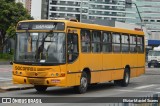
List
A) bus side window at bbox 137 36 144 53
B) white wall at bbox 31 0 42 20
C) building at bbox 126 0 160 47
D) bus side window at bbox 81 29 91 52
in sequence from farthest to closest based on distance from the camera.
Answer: building at bbox 126 0 160 47
white wall at bbox 31 0 42 20
bus side window at bbox 137 36 144 53
bus side window at bbox 81 29 91 52

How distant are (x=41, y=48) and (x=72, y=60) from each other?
1307 millimetres

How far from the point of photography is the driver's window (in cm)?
1847

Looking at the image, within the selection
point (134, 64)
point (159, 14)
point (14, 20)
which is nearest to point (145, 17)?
point (159, 14)

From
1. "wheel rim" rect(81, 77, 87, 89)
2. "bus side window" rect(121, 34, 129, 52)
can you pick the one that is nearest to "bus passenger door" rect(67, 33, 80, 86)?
"wheel rim" rect(81, 77, 87, 89)

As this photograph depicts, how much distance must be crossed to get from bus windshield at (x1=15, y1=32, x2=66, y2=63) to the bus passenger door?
13.1 inches

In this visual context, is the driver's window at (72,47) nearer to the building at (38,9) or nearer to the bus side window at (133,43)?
the bus side window at (133,43)

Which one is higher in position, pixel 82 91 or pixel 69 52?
pixel 69 52

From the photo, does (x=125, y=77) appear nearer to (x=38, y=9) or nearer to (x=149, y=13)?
(x=38, y=9)

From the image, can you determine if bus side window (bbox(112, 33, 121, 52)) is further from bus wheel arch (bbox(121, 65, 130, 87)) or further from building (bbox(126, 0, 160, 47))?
building (bbox(126, 0, 160, 47))

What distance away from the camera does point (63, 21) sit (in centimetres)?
1853

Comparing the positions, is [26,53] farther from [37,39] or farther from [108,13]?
[108,13]

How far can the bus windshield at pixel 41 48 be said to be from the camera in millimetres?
18172

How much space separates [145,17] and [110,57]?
162 m


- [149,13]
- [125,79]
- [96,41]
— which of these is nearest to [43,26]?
[96,41]
